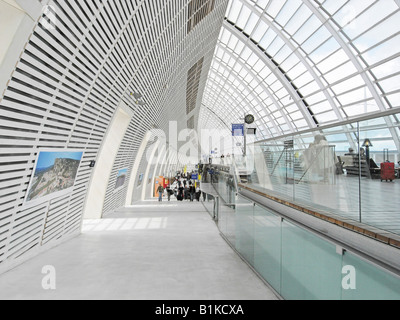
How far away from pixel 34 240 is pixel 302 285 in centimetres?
662

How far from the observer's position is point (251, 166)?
29.6 feet

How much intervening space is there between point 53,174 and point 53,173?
0.13 ft

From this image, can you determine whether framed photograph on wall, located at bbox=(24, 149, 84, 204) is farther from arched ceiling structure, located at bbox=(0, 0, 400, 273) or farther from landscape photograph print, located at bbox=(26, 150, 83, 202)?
arched ceiling structure, located at bbox=(0, 0, 400, 273)

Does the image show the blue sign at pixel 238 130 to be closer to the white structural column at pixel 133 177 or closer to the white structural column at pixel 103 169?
the white structural column at pixel 133 177

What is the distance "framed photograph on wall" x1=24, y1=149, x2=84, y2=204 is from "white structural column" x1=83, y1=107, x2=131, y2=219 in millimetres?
4503

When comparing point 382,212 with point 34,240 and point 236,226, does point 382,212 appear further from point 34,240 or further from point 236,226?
point 34,240

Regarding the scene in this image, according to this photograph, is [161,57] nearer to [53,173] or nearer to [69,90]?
[69,90]

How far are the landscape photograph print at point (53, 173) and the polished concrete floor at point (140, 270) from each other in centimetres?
174

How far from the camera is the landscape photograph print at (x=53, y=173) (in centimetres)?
664

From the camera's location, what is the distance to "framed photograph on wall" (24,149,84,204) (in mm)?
6609

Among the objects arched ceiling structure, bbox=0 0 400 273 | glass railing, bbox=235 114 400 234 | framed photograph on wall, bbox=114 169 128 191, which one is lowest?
framed photograph on wall, bbox=114 169 128 191

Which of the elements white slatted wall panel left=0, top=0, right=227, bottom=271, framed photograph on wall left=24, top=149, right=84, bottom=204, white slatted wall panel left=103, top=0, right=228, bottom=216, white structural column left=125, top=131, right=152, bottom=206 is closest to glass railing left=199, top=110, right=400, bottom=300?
white slatted wall panel left=0, top=0, right=227, bottom=271

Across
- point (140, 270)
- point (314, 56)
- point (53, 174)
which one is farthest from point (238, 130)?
point (140, 270)

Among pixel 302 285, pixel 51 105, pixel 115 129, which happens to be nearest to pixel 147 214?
pixel 115 129
